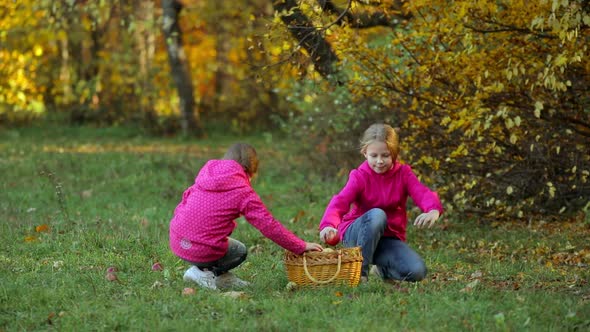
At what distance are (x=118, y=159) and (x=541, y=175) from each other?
800cm

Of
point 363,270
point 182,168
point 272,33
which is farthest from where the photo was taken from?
point 182,168

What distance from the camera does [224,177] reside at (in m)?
5.33

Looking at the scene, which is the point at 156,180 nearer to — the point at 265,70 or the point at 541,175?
the point at 265,70

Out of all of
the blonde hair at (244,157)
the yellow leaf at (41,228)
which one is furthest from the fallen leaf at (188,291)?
Result: the yellow leaf at (41,228)

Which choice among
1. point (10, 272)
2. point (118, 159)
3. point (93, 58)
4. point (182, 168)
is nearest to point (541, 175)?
point (10, 272)

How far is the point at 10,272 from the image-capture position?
5949mm

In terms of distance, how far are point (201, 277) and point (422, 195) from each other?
1497 millimetres

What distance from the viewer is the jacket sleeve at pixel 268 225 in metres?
5.31

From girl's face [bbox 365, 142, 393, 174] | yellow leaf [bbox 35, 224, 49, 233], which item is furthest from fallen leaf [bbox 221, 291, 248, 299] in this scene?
yellow leaf [bbox 35, 224, 49, 233]

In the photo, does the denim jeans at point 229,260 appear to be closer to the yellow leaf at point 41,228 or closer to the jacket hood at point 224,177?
the jacket hood at point 224,177

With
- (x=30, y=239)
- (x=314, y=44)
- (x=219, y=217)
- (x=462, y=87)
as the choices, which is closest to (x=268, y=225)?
(x=219, y=217)

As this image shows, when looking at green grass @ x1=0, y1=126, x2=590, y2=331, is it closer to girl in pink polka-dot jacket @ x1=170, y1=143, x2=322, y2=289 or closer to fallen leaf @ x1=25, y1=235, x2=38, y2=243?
fallen leaf @ x1=25, y1=235, x2=38, y2=243

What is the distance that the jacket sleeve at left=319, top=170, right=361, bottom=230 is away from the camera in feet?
18.3

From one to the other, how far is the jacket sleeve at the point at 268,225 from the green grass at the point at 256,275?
1.00 feet
